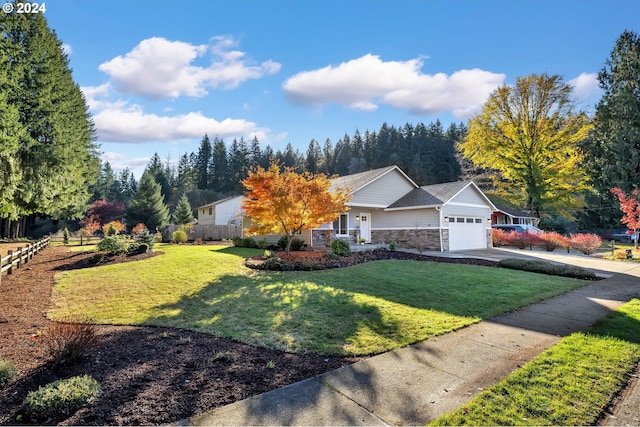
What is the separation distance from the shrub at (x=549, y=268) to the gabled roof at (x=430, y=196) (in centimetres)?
658

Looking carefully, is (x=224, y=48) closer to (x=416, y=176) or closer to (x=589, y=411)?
(x=589, y=411)

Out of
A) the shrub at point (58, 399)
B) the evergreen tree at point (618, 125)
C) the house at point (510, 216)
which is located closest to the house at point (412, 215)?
the evergreen tree at point (618, 125)

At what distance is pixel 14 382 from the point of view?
12.2 ft

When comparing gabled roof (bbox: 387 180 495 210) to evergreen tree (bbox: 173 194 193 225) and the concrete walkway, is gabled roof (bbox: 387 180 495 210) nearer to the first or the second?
the concrete walkway

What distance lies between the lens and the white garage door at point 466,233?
20438mm

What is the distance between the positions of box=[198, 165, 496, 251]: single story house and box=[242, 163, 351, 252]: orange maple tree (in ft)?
17.6

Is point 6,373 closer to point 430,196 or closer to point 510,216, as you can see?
point 430,196

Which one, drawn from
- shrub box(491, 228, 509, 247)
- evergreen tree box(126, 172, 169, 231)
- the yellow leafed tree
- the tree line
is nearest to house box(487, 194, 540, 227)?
the yellow leafed tree

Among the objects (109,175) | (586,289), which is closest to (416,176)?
(586,289)

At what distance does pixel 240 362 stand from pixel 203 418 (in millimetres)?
1375

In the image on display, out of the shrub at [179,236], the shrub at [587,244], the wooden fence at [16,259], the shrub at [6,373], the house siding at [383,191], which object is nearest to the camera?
the shrub at [6,373]

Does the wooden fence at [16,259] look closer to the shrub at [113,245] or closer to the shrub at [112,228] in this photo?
the shrub at [113,245]

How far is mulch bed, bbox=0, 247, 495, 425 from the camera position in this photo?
10.5 ft

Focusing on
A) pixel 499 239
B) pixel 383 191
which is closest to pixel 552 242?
pixel 499 239
